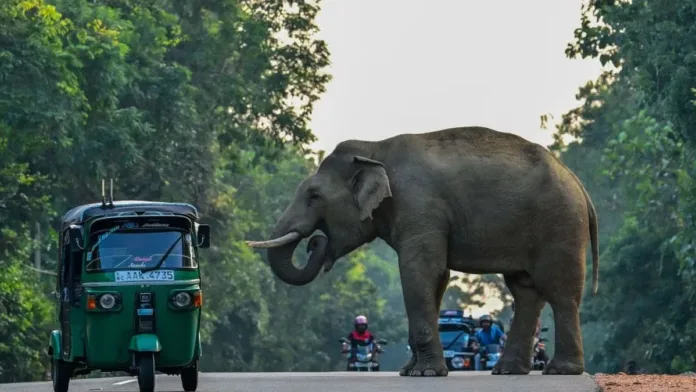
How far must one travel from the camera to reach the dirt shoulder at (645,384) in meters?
20.1

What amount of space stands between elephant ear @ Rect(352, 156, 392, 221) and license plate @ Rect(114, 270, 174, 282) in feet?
20.2

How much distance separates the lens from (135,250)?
67.4 feet

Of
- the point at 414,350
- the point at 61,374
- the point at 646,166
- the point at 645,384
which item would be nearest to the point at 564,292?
the point at 414,350

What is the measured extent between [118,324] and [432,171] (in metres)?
7.06

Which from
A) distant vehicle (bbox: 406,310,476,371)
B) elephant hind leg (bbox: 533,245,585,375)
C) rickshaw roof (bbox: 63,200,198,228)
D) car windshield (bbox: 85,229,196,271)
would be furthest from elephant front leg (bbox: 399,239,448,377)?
distant vehicle (bbox: 406,310,476,371)

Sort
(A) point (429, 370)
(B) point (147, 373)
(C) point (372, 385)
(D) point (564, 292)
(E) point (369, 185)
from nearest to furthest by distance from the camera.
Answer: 1. (B) point (147, 373)
2. (C) point (372, 385)
3. (A) point (429, 370)
4. (D) point (564, 292)
5. (E) point (369, 185)

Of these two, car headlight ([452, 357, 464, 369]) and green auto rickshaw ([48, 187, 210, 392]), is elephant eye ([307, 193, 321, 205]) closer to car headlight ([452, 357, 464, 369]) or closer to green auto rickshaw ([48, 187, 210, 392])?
green auto rickshaw ([48, 187, 210, 392])

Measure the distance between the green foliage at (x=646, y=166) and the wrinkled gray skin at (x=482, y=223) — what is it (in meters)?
12.1

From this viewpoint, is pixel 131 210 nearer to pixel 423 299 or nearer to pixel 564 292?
pixel 423 299

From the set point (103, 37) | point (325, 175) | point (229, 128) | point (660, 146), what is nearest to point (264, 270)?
point (229, 128)

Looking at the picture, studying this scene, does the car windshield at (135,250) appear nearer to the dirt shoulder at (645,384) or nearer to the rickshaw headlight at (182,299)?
the rickshaw headlight at (182,299)

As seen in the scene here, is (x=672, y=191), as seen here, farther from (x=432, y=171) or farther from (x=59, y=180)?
(x=432, y=171)

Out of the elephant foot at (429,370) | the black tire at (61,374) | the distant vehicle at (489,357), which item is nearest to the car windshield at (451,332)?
the distant vehicle at (489,357)

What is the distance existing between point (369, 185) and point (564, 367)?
132 inches
